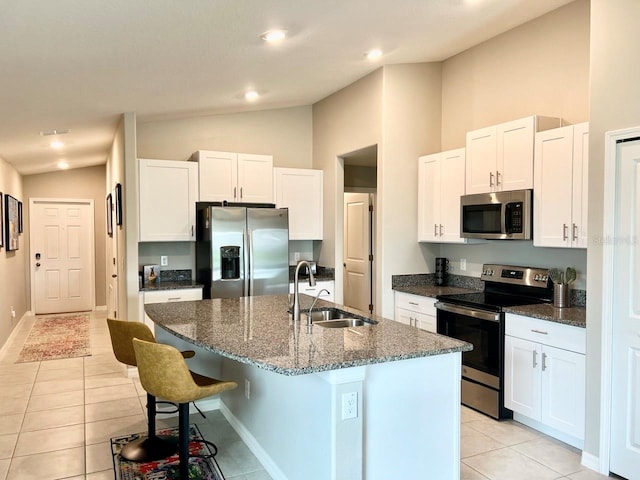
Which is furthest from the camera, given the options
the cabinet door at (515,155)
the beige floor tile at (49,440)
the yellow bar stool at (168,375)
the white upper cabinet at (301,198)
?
the white upper cabinet at (301,198)

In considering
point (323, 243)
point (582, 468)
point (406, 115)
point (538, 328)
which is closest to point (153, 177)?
point (323, 243)

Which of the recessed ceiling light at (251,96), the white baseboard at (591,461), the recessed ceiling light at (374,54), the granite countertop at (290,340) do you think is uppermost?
the recessed ceiling light at (374,54)

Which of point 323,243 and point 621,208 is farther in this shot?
point 323,243

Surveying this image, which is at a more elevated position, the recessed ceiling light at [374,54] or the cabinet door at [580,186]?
the recessed ceiling light at [374,54]

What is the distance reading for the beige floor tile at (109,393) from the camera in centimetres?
416

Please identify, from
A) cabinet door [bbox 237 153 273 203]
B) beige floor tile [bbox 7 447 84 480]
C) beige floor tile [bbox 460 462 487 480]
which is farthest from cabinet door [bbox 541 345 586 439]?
cabinet door [bbox 237 153 273 203]

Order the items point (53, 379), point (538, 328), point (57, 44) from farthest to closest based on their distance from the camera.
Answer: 1. point (53, 379)
2. point (538, 328)
3. point (57, 44)

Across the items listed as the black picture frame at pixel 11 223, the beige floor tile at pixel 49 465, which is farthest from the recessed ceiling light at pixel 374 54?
the black picture frame at pixel 11 223

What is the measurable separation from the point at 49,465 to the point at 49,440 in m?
0.41

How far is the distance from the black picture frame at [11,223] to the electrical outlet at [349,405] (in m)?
5.50

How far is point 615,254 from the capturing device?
2.75 meters

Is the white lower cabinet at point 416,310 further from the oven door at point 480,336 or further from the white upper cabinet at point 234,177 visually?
the white upper cabinet at point 234,177

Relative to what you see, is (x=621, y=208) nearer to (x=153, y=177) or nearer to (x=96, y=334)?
(x=153, y=177)

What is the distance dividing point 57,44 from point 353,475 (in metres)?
2.69
